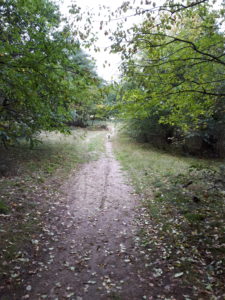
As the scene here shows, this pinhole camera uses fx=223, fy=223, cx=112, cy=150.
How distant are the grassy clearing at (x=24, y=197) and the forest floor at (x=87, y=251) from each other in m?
0.03

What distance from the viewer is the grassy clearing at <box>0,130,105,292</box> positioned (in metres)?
5.20

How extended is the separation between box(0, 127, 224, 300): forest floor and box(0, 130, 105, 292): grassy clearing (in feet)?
0.09

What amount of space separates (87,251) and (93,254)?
0.65 ft

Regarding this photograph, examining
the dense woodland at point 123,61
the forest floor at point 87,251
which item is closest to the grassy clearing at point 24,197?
the forest floor at point 87,251

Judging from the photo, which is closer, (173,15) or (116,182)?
(173,15)

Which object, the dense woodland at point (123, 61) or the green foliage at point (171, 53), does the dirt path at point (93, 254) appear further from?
the green foliage at point (171, 53)

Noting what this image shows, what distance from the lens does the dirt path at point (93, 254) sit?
4.48 meters

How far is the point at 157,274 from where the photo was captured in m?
5.04

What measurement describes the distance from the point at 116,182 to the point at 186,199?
4266 millimetres

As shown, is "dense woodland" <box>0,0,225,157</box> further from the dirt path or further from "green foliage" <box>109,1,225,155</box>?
the dirt path

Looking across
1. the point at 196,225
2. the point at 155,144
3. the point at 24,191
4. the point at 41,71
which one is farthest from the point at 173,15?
the point at 155,144

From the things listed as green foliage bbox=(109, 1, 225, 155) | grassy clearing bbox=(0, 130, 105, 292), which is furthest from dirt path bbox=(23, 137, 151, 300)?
green foliage bbox=(109, 1, 225, 155)

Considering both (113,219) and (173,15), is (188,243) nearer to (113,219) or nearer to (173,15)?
(113,219)

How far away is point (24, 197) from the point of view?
8492 millimetres
